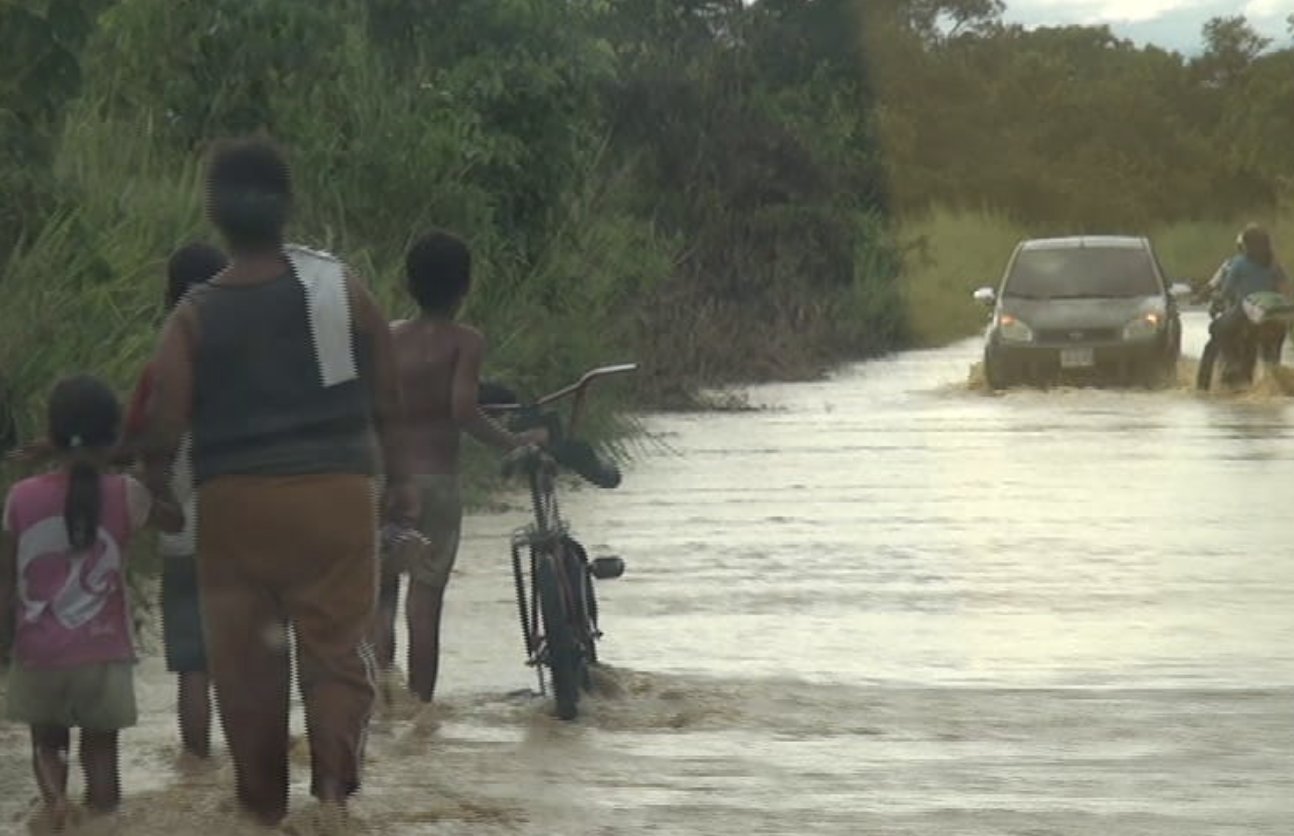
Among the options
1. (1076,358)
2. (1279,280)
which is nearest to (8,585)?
(1279,280)

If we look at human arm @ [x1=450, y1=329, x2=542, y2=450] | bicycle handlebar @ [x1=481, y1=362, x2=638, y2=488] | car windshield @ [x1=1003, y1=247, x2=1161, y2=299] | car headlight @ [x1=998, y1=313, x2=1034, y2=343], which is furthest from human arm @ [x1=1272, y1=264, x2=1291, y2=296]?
human arm @ [x1=450, y1=329, x2=542, y2=450]

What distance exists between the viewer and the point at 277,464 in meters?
8.85

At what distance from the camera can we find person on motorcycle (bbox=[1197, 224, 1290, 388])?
3350cm

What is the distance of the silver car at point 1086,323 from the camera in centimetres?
3575

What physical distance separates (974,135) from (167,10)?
71.7 m

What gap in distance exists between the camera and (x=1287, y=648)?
14.1 metres

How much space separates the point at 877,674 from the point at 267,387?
16.4 ft

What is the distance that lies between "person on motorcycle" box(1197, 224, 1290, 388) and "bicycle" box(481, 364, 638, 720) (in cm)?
2192

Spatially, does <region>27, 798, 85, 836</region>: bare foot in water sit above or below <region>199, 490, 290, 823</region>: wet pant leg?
below

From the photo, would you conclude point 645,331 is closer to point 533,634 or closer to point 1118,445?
point 1118,445

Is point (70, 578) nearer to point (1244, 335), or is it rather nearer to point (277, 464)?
point (277, 464)

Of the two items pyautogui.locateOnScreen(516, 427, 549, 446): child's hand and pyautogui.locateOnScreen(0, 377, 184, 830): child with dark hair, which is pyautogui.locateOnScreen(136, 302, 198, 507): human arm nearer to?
pyautogui.locateOnScreen(0, 377, 184, 830): child with dark hair

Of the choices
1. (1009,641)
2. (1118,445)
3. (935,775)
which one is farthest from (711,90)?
(935,775)

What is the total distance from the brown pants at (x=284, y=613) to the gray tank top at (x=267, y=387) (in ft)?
0.18
